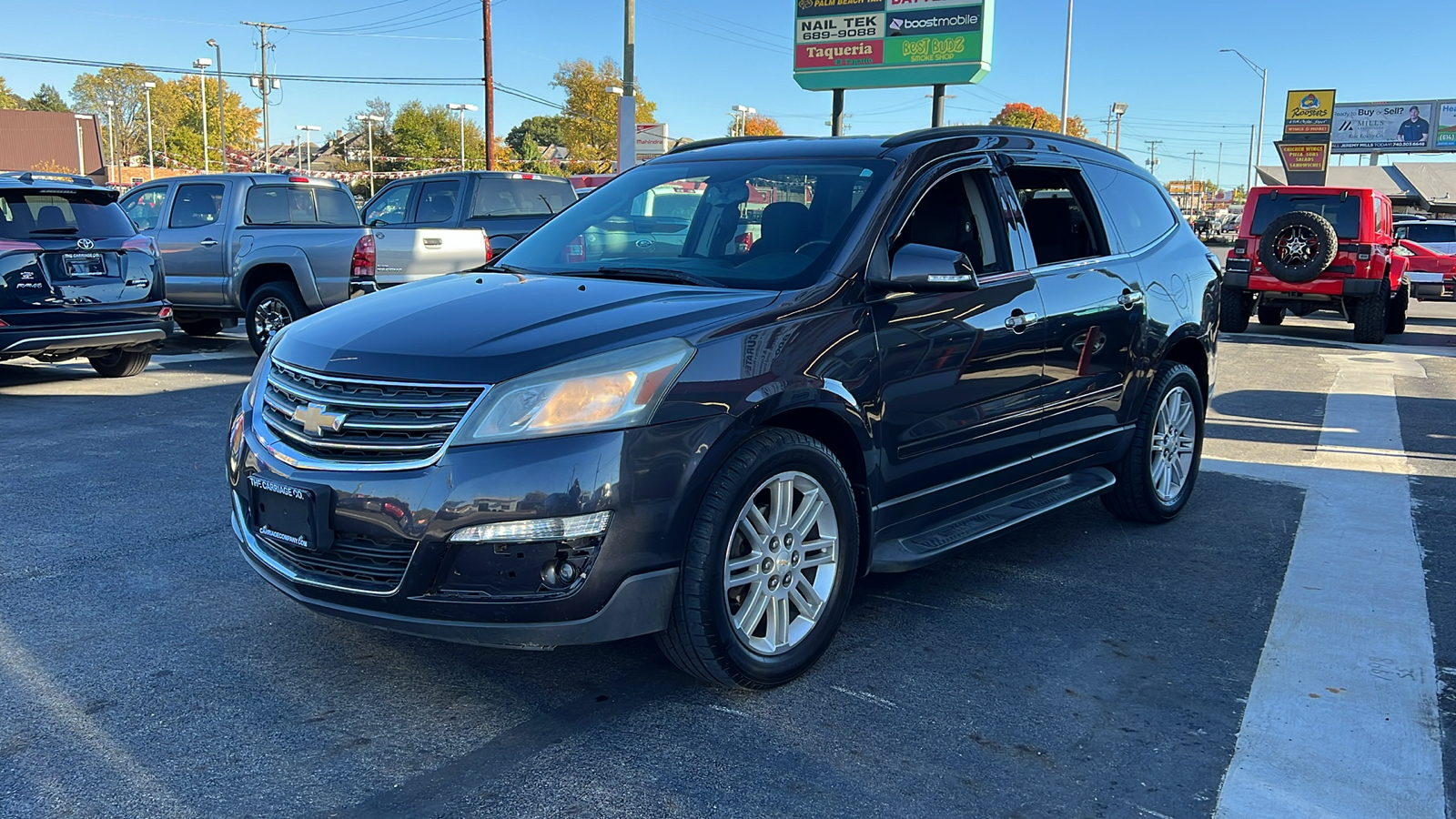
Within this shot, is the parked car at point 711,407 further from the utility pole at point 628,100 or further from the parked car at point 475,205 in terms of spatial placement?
the utility pole at point 628,100

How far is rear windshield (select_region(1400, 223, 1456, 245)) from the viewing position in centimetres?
2102

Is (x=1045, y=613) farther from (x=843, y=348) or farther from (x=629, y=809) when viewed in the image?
(x=629, y=809)

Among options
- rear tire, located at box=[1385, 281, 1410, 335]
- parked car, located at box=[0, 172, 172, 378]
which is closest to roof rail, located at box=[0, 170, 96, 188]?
parked car, located at box=[0, 172, 172, 378]

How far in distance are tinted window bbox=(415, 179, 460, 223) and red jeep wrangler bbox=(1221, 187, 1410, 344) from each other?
9.91 meters

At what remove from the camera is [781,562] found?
3566mm

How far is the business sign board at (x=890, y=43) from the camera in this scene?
26.8m

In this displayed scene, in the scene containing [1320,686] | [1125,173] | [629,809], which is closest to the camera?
[629,809]

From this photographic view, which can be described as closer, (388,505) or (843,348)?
(388,505)

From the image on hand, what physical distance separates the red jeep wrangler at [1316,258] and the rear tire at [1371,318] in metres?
0.01

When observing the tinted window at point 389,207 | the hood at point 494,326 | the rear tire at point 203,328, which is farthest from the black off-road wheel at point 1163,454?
the rear tire at point 203,328

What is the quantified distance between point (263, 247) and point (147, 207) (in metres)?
2.27

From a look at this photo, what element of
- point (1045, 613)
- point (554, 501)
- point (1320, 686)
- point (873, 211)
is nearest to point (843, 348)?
point (873, 211)

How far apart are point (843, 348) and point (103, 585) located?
119 inches

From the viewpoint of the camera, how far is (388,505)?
3.13 m
